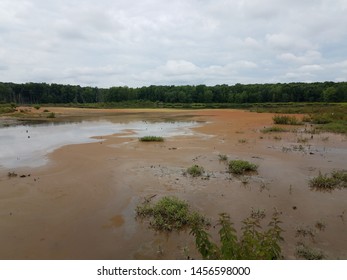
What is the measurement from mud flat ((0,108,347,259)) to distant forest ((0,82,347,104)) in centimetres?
8788

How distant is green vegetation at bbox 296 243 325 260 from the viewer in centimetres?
514

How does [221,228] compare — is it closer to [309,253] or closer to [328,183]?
[309,253]

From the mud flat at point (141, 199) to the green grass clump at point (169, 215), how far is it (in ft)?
0.93

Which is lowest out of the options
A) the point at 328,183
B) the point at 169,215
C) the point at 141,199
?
the point at 141,199

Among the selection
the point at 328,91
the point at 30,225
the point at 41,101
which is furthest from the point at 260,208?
the point at 41,101

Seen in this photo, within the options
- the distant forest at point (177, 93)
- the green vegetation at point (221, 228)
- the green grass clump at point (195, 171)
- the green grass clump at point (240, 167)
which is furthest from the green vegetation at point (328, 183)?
the distant forest at point (177, 93)

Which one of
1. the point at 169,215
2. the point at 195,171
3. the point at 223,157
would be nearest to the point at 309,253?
the point at 169,215

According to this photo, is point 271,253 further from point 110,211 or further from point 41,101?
point 41,101

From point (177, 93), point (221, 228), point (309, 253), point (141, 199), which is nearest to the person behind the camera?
point (309, 253)

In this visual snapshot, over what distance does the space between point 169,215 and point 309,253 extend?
Result: 3.06 meters

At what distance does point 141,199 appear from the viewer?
8.22 m

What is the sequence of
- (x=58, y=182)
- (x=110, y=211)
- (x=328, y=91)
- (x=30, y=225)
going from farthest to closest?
(x=328, y=91)
(x=58, y=182)
(x=110, y=211)
(x=30, y=225)

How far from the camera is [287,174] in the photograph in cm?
1062
